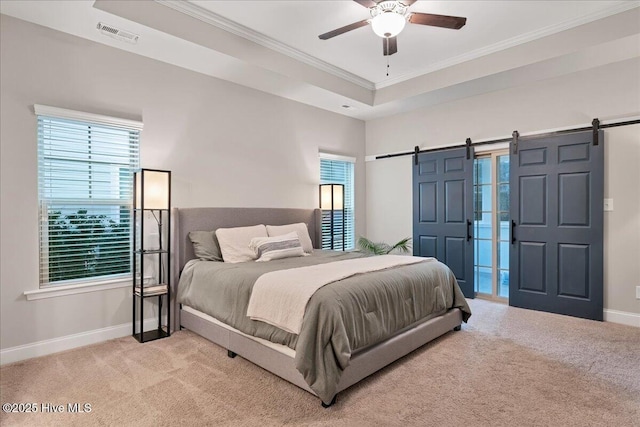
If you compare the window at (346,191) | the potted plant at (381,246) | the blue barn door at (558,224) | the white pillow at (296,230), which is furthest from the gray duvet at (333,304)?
the potted plant at (381,246)

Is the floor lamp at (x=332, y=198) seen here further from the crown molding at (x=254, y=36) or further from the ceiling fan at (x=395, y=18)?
the ceiling fan at (x=395, y=18)

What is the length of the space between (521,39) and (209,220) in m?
3.95

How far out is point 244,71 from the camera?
13.0 feet

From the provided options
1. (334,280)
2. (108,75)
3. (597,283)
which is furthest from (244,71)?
(597,283)

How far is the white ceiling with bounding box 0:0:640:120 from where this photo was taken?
3.11 meters

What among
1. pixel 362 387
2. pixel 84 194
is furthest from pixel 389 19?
pixel 84 194

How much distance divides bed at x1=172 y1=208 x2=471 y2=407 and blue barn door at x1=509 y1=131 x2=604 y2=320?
137 centimetres

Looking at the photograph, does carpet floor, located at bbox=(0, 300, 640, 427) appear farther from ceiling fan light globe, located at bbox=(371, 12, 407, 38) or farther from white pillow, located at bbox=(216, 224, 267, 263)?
ceiling fan light globe, located at bbox=(371, 12, 407, 38)

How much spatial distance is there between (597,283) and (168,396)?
4.40 m

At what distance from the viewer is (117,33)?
312 cm

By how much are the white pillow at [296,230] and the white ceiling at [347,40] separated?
1.77 m

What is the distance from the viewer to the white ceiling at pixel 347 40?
10.2 feet

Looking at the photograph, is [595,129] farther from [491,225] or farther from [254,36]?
[254,36]

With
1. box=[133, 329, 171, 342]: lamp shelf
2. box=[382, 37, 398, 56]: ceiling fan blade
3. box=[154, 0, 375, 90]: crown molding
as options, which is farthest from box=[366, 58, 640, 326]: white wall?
box=[133, 329, 171, 342]: lamp shelf
